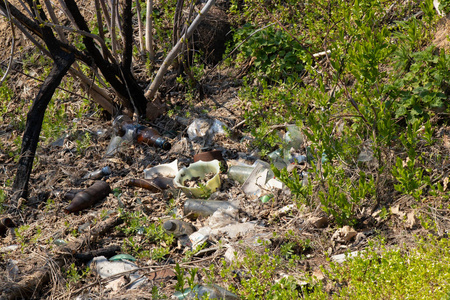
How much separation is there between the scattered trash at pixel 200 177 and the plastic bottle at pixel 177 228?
40 cm

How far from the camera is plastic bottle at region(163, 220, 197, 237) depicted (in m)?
3.34

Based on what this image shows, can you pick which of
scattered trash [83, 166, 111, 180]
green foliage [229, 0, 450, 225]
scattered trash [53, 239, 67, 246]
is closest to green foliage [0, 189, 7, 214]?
scattered trash [83, 166, 111, 180]

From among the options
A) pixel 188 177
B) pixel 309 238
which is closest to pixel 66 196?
pixel 188 177

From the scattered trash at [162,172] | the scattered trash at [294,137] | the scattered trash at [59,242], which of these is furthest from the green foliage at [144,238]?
the scattered trash at [294,137]

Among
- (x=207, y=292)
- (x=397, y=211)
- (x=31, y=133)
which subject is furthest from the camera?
(x=31, y=133)

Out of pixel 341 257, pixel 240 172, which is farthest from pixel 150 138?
→ pixel 341 257

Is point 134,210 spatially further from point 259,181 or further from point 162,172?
point 259,181

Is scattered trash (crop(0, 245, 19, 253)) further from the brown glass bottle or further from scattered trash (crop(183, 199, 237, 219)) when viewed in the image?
the brown glass bottle

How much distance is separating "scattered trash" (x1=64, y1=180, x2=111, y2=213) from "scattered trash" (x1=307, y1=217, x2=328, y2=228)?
1.84 meters

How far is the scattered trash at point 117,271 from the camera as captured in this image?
114 inches

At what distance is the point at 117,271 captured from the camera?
3.01 metres

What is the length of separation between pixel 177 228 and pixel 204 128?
1476 millimetres

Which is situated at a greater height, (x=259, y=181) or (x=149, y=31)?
(x=149, y=31)

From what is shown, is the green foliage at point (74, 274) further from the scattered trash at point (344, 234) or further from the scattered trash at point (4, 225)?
the scattered trash at point (344, 234)
